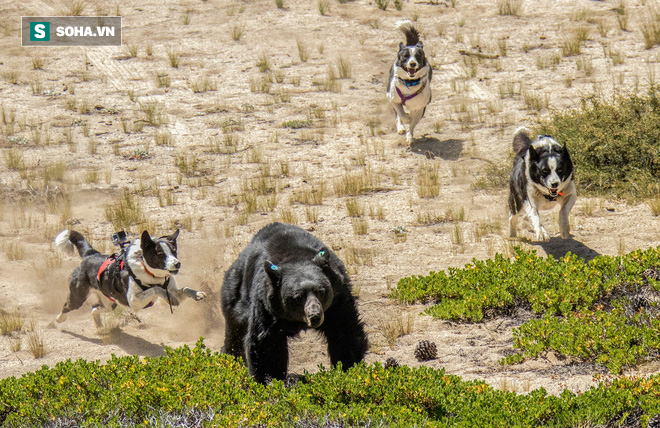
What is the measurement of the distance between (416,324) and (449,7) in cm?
1513

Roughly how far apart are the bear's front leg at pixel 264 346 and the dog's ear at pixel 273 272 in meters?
0.35

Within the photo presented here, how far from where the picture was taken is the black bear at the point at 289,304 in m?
5.84

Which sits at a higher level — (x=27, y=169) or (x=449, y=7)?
(x=449, y=7)

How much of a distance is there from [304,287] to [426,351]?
1830 mm

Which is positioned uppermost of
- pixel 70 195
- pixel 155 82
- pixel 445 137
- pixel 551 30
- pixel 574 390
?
pixel 551 30

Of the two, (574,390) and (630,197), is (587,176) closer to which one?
(630,197)

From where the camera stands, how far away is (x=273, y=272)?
19.4 feet

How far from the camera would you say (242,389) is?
589cm

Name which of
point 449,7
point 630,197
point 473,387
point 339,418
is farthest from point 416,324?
point 449,7

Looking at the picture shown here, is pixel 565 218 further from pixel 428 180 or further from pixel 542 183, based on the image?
pixel 428 180

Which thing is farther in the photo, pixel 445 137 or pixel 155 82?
pixel 155 82

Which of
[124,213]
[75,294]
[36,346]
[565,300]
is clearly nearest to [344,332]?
[565,300]

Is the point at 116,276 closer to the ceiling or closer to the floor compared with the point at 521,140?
closer to the floor

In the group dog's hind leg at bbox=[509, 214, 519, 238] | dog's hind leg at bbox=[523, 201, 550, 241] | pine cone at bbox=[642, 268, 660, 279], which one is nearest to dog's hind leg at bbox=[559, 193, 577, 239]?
dog's hind leg at bbox=[523, 201, 550, 241]
